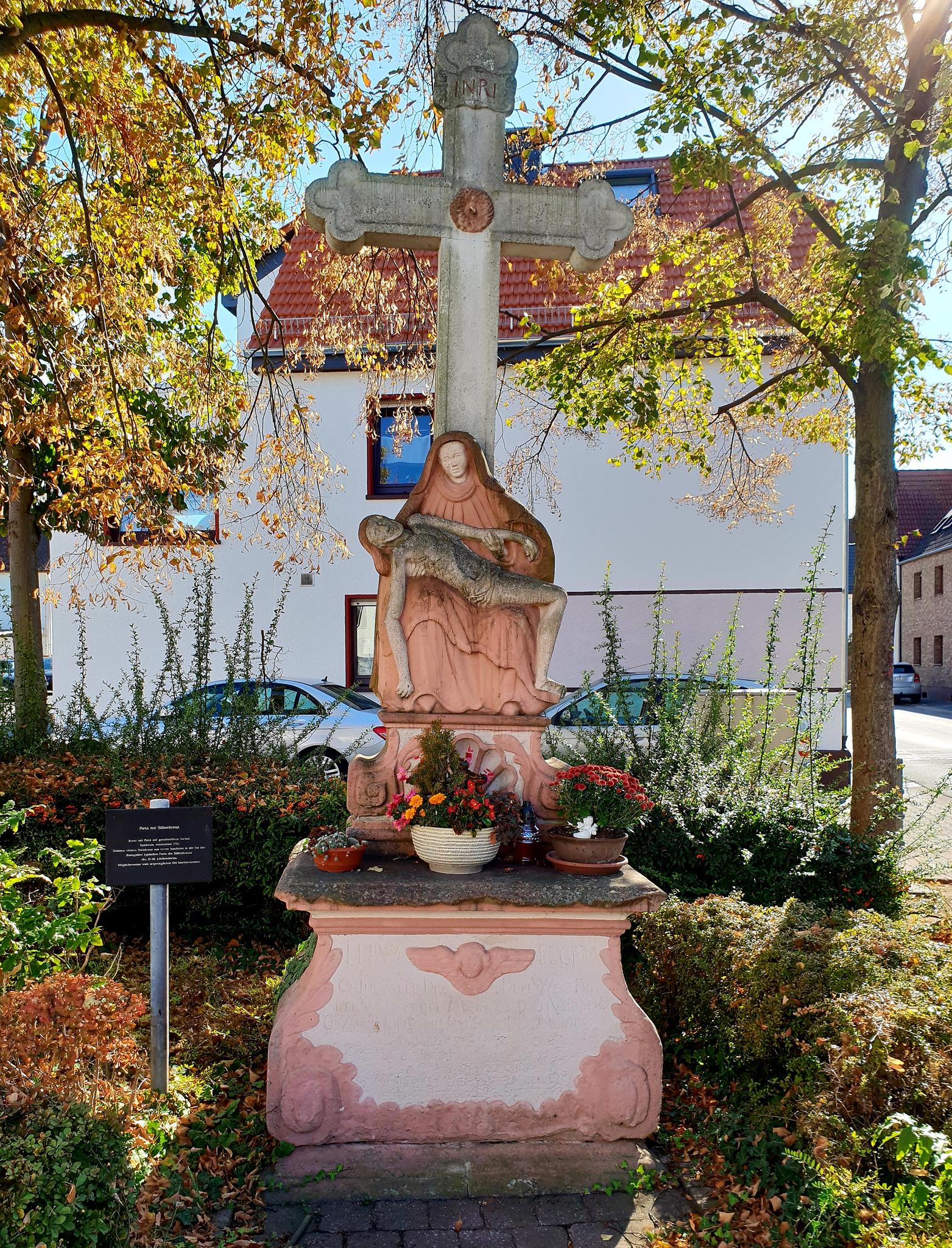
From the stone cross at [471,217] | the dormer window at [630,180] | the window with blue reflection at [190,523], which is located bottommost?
the window with blue reflection at [190,523]

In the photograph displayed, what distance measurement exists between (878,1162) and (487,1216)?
126 cm

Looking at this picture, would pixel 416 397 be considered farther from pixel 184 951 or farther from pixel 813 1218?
pixel 813 1218

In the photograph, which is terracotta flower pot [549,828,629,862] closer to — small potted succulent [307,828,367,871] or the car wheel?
small potted succulent [307,828,367,871]

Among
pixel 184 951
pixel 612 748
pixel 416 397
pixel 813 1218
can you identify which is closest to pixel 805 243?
pixel 416 397

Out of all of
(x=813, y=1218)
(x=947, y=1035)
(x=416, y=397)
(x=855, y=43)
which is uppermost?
(x=855, y=43)

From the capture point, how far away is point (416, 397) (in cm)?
1280

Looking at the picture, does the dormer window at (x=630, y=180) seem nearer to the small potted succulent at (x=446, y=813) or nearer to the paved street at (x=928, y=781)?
the paved street at (x=928, y=781)

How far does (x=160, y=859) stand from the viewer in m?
3.89

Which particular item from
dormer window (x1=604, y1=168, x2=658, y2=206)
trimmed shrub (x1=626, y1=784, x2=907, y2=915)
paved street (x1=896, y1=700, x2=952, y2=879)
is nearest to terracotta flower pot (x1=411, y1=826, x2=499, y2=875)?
trimmed shrub (x1=626, y1=784, x2=907, y2=915)

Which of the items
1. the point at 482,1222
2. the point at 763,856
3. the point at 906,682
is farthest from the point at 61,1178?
the point at 906,682

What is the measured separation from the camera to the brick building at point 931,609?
35438 mm

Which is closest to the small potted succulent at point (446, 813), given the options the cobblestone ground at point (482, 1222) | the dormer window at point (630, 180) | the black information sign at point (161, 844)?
the black information sign at point (161, 844)

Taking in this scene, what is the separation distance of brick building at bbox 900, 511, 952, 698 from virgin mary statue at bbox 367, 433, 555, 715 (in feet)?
114

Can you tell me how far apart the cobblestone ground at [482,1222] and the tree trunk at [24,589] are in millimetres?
5371
